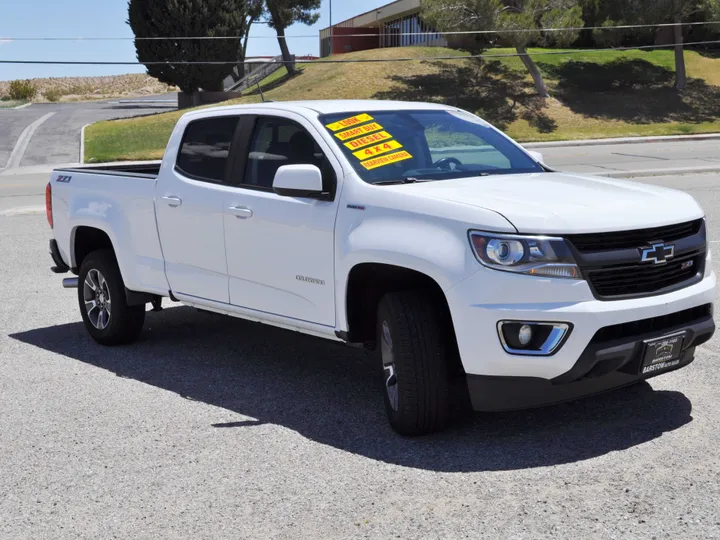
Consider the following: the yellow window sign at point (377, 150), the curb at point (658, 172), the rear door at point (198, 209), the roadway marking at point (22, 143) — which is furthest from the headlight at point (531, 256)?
the roadway marking at point (22, 143)

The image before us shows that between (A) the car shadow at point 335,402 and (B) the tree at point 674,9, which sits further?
(B) the tree at point 674,9

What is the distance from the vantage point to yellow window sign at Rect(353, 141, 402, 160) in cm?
566

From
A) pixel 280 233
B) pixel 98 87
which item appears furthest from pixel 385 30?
pixel 280 233

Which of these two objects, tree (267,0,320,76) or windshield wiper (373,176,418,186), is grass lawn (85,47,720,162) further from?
windshield wiper (373,176,418,186)

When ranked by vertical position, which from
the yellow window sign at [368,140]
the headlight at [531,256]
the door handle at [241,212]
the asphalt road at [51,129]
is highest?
the yellow window sign at [368,140]

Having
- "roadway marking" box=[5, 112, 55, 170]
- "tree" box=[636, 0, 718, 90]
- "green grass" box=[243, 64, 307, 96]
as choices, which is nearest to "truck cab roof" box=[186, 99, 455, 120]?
"roadway marking" box=[5, 112, 55, 170]

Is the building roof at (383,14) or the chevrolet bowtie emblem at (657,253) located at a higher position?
the chevrolet bowtie emblem at (657,253)

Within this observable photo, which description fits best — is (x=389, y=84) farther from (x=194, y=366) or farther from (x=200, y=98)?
(x=194, y=366)

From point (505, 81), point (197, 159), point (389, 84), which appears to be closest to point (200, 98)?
point (389, 84)

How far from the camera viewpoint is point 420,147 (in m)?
5.95

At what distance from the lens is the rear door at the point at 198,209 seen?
6.32 m

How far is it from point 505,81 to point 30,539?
4313cm

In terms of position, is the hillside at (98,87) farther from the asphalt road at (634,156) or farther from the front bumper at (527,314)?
the front bumper at (527,314)

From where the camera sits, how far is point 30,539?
13.3ft
